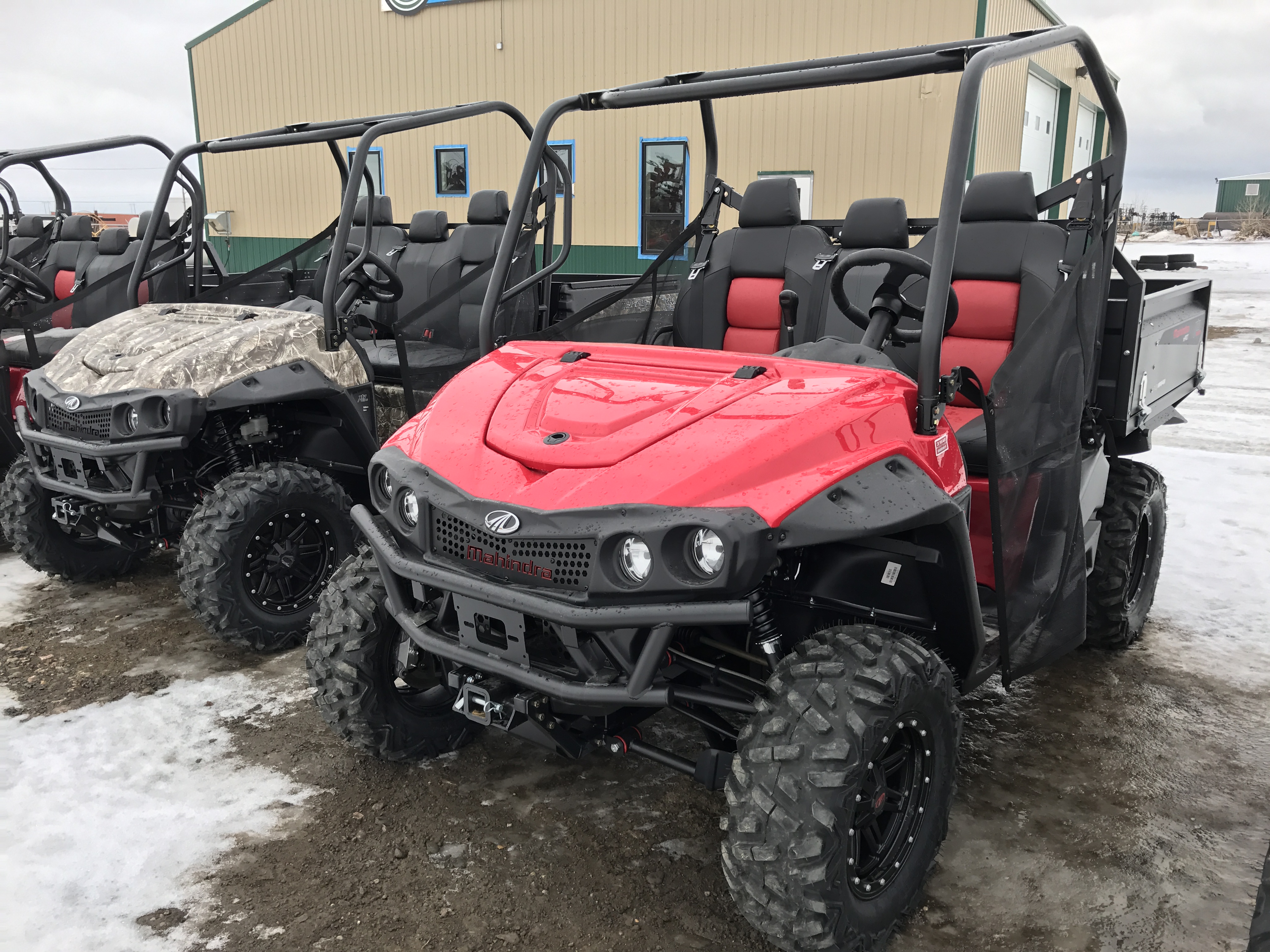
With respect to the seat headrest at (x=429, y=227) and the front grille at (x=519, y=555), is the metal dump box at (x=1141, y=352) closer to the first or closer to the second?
the front grille at (x=519, y=555)

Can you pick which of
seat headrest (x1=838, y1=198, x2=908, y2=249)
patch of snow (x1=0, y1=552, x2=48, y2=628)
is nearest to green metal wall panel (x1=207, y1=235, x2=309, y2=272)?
patch of snow (x1=0, y1=552, x2=48, y2=628)

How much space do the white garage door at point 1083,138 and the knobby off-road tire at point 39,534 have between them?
15.4 m

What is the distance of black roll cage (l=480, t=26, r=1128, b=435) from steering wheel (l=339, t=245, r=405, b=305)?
35.8 inches

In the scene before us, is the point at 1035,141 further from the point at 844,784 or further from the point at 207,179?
the point at 844,784

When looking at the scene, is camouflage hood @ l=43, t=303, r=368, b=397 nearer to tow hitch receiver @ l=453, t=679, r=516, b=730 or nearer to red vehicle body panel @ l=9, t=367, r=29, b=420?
red vehicle body panel @ l=9, t=367, r=29, b=420

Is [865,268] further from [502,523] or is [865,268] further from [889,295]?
[502,523]

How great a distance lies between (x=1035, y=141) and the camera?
14336 mm

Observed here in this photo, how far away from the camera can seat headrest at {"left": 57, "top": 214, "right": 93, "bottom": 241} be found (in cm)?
809

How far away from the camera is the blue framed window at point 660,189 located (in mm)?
12367

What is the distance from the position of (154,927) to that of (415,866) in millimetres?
581

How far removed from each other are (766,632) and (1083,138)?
17275mm

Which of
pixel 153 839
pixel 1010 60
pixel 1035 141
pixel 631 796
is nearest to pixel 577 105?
pixel 1010 60

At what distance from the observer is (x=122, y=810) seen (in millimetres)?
2773

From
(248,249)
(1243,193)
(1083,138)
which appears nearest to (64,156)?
(248,249)
